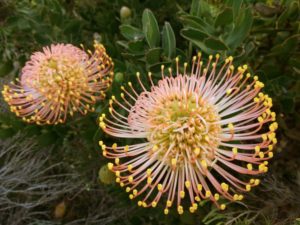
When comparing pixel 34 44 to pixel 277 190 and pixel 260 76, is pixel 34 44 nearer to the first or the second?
pixel 260 76

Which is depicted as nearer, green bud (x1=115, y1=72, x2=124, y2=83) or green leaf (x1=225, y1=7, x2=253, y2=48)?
green leaf (x1=225, y1=7, x2=253, y2=48)

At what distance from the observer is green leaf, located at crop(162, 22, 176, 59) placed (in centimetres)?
130

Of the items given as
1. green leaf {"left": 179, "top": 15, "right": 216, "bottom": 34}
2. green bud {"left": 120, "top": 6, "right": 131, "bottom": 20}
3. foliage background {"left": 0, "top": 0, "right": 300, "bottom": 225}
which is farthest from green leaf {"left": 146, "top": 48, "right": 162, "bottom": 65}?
green bud {"left": 120, "top": 6, "right": 131, "bottom": 20}

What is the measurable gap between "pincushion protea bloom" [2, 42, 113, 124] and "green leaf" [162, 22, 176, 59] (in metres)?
0.19

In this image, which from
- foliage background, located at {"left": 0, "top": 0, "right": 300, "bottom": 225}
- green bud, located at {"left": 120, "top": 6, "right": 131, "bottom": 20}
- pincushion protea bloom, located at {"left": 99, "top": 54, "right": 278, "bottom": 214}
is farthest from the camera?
green bud, located at {"left": 120, "top": 6, "right": 131, "bottom": 20}

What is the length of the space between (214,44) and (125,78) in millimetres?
362

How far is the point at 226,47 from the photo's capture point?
1186 millimetres

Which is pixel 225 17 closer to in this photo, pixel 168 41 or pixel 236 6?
pixel 236 6

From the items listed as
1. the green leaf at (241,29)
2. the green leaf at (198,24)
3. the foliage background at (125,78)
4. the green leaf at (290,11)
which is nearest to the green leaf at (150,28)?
the foliage background at (125,78)

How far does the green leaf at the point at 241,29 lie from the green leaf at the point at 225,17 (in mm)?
41

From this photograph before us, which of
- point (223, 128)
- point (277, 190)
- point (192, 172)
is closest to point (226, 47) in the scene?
point (223, 128)

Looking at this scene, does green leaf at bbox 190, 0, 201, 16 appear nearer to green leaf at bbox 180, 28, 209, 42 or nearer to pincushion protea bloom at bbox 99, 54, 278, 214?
green leaf at bbox 180, 28, 209, 42

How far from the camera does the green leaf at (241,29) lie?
121 cm

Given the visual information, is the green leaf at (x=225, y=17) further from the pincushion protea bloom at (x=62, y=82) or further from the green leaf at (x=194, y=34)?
the pincushion protea bloom at (x=62, y=82)
